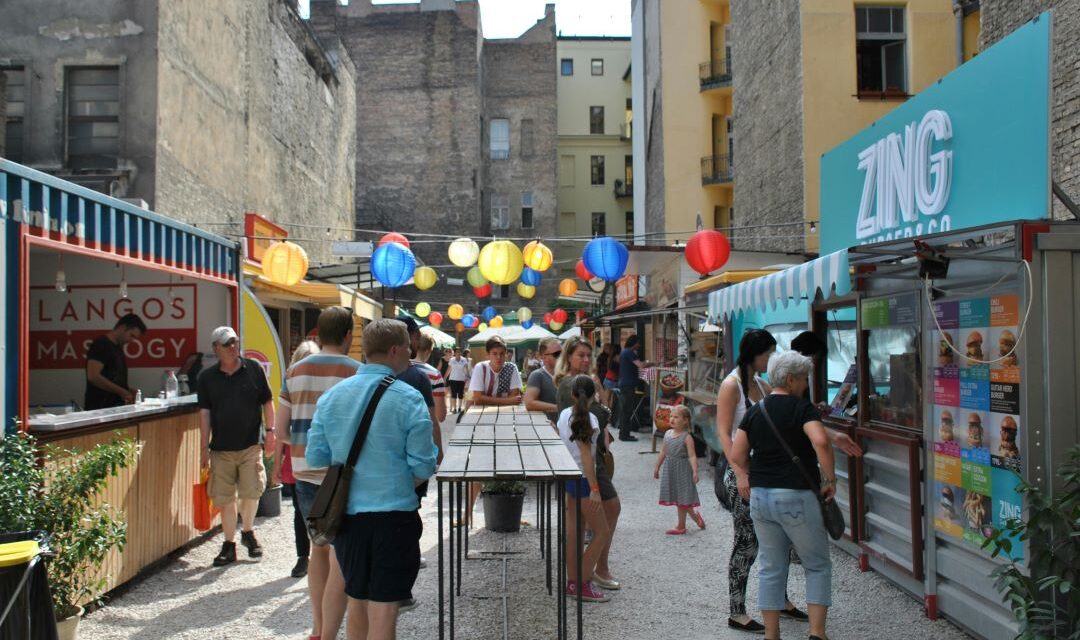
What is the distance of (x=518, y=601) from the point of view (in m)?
5.90

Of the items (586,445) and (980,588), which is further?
(586,445)

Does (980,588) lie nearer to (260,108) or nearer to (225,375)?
(225,375)

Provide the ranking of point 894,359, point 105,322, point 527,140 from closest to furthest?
point 894,359 < point 105,322 < point 527,140

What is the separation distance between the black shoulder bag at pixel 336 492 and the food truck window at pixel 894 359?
3.81 meters

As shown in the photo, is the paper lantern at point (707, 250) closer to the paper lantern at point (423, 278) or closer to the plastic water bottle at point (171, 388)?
the plastic water bottle at point (171, 388)

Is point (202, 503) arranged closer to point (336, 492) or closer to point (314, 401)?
point (314, 401)

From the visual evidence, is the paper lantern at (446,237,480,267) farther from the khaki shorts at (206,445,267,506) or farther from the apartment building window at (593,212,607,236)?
the apartment building window at (593,212,607,236)

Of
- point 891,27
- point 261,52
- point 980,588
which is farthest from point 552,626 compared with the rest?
point 261,52

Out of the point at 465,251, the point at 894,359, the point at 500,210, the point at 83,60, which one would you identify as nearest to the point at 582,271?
the point at 465,251

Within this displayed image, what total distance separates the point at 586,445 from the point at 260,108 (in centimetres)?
1608

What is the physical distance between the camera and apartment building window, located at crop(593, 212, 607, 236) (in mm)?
49406

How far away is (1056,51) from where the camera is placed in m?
9.02

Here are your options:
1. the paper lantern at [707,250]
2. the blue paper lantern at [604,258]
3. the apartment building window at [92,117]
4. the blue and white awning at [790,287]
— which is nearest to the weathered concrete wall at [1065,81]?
the blue and white awning at [790,287]

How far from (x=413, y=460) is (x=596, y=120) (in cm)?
4870
